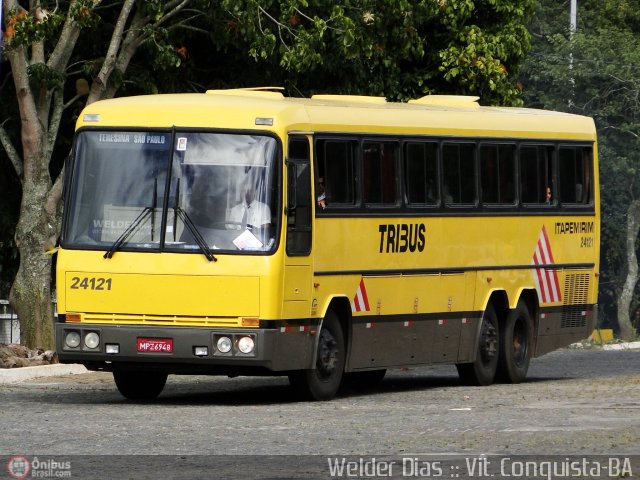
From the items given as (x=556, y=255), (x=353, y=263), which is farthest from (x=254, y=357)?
(x=556, y=255)

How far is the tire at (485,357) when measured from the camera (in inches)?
829

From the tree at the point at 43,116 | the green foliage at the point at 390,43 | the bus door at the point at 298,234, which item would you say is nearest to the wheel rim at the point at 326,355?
the bus door at the point at 298,234

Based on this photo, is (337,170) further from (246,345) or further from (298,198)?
(246,345)

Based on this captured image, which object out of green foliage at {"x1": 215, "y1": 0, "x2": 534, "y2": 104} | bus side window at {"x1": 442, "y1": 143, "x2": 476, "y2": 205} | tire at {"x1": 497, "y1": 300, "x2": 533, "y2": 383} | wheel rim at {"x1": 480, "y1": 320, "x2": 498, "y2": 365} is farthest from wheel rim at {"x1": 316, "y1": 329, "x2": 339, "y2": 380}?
green foliage at {"x1": 215, "y1": 0, "x2": 534, "y2": 104}

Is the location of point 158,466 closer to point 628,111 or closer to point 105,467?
point 105,467

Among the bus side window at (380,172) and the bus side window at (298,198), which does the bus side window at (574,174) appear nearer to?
the bus side window at (380,172)

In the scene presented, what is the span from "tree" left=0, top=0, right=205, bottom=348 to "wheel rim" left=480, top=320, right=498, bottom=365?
6033 millimetres

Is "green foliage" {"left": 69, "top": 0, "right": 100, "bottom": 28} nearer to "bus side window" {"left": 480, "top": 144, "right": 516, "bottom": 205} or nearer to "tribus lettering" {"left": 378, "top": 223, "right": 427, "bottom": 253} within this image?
"bus side window" {"left": 480, "top": 144, "right": 516, "bottom": 205}

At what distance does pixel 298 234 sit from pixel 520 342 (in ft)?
18.5

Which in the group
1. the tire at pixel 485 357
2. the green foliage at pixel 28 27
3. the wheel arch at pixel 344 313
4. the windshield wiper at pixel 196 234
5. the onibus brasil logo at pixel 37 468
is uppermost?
the green foliage at pixel 28 27

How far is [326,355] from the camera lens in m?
17.9

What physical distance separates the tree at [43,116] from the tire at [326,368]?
23.4 ft

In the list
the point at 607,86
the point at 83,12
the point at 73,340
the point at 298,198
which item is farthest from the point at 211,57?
the point at 607,86

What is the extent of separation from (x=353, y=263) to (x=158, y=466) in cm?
684
